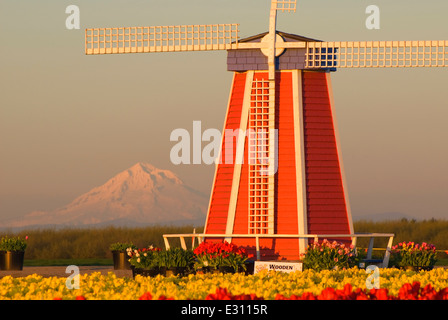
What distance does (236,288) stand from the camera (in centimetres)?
1204

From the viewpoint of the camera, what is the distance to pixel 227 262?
65.8ft

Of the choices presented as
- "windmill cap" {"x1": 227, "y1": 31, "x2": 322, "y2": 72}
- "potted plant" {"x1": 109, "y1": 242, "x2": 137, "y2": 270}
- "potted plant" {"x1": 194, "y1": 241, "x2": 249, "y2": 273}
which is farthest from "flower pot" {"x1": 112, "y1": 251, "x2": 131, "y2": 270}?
"windmill cap" {"x1": 227, "y1": 31, "x2": 322, "y2": 72}

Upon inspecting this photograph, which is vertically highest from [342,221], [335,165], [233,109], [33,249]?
[233,109]

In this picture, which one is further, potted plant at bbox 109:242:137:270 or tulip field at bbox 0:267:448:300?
potted plant at bbox 109:242:137:270

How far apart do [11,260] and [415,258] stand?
11121 millimetres

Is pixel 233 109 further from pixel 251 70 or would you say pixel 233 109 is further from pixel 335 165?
pixel 335 165

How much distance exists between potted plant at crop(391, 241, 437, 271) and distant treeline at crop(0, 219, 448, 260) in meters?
11.2

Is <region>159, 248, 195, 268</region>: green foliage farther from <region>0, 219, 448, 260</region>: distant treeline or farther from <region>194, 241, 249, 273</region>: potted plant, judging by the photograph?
<region>0, 219, 448, 260</region>: distant treeline

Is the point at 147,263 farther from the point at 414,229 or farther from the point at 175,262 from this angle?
the point at 414,229

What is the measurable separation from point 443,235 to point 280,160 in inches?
635

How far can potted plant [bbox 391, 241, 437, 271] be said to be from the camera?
876 inches

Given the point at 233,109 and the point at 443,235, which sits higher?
the point at 233,109
